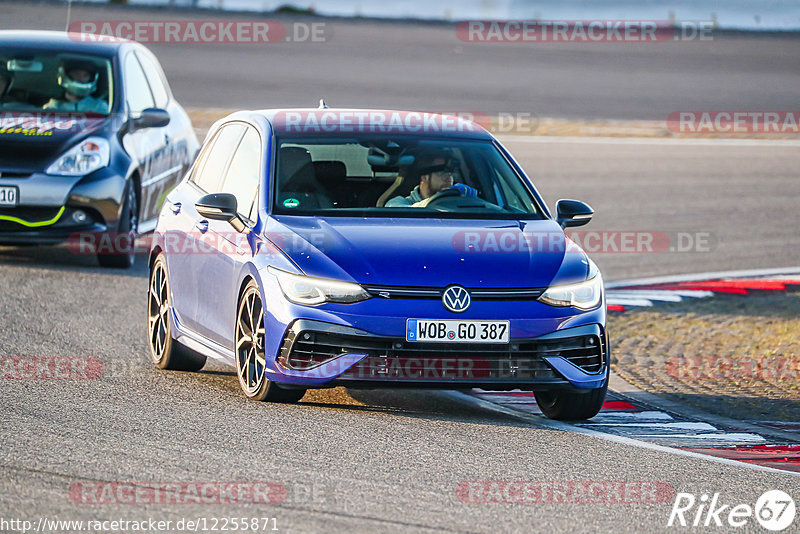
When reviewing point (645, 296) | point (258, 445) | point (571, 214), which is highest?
point (571, 214)

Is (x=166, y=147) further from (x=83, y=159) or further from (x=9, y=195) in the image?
(x=9, y=195)

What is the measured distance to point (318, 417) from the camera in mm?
A: 7730

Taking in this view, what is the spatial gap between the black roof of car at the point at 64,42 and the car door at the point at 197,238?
475 cm

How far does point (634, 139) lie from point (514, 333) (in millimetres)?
20717

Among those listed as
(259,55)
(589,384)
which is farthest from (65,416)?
(259,55)

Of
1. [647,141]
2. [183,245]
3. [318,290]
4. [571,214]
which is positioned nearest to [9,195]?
A: [183,245]

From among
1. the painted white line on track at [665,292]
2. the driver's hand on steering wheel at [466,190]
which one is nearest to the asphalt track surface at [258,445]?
the driver's hand on steering wheel at [466,190]

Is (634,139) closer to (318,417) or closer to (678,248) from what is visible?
(678,248)

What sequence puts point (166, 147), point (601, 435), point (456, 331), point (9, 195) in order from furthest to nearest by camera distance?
point (166, 147)
point (9, 195)
point (601, 435)
point (456, 331)

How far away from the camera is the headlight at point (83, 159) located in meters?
13.0

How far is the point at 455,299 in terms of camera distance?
7.59 m

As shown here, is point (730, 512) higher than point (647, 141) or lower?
higher

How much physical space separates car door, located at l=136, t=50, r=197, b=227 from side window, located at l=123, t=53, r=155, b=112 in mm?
138

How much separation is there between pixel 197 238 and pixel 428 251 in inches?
68.7
